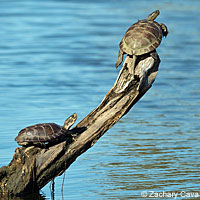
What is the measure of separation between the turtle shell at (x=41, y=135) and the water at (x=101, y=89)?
2.29 ft

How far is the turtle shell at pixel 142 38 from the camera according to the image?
6.90 metres

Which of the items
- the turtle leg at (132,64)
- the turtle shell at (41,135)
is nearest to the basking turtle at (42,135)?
the turtle shell at (41,135)

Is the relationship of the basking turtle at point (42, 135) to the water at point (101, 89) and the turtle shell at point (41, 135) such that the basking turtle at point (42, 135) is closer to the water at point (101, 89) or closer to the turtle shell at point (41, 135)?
the turtle shell at point (41, 135)

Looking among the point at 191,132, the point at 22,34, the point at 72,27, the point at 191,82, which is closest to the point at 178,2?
the point at 72,27

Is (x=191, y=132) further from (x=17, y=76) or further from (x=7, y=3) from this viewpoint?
(x=7, y=3)

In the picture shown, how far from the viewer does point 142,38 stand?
23.3 ft

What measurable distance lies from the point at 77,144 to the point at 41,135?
401 millimetres

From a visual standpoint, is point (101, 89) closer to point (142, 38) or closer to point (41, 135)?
point (142, 38)

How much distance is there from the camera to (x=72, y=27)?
1858 cm

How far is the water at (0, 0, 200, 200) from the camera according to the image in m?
7.56

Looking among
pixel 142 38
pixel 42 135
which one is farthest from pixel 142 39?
pixel 42 135

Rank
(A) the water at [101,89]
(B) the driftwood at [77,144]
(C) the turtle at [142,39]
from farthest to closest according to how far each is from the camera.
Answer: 1. (A) the water at [101,89]
2. (C) the turtle at [142,39]
3. (B) the driftwood at [77,144]

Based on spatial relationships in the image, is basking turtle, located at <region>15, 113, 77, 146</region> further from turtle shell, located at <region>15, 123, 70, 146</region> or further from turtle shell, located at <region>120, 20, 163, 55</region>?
turtle shell, located at <region>120, 20, 163, 55</region>

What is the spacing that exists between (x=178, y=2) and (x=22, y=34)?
7.48 meters
